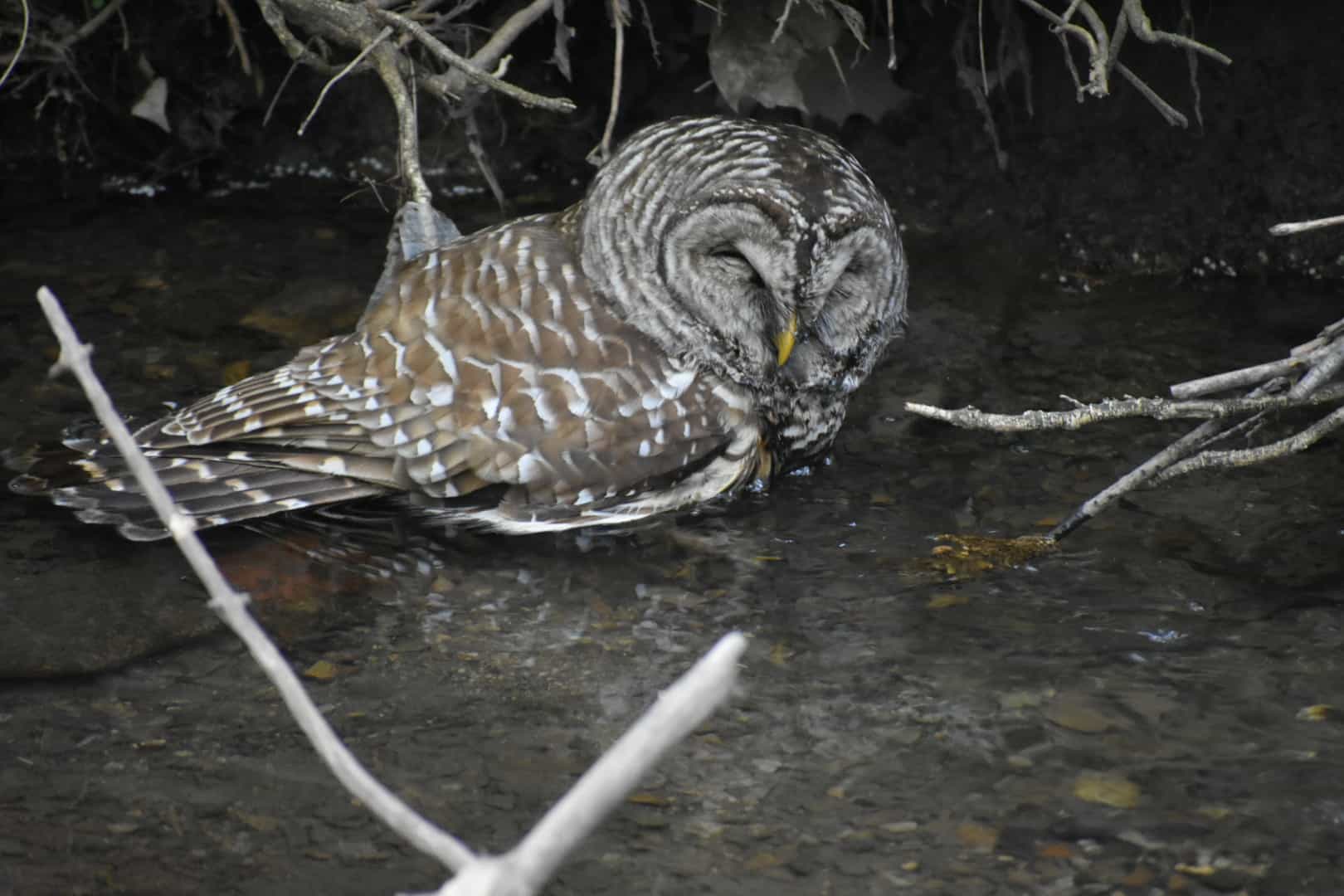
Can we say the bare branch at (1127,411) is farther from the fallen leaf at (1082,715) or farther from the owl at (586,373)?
the owl at (586,373)

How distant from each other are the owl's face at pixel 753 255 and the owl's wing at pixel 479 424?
11 centimetres

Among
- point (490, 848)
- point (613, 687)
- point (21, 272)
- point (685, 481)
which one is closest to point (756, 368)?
point (685, 481)

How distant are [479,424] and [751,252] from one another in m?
0.80

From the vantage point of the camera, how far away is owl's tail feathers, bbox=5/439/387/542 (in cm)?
369

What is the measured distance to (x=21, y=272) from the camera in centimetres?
507

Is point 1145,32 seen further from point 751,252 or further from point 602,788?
point 602,788

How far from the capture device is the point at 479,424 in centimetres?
374

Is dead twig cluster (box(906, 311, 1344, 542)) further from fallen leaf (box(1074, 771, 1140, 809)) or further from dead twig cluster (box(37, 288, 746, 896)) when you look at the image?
dead twig cluster (box(37, 288, 746, 896))

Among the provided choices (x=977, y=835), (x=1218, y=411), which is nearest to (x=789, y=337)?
(x=1218, y=411)

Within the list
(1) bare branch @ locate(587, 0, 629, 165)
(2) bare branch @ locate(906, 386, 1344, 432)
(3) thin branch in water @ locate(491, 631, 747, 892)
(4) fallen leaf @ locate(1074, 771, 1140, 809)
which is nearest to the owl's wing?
(1) bare branch @ locate(587, 0, 629, 165)

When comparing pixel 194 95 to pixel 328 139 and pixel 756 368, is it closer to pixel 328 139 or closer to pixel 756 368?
pixel 328 139

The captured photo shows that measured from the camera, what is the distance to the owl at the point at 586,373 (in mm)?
3742

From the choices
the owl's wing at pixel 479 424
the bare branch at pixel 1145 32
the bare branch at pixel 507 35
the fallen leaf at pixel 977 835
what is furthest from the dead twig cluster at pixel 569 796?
the bare branch at pixel 507 35

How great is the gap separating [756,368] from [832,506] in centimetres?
41
